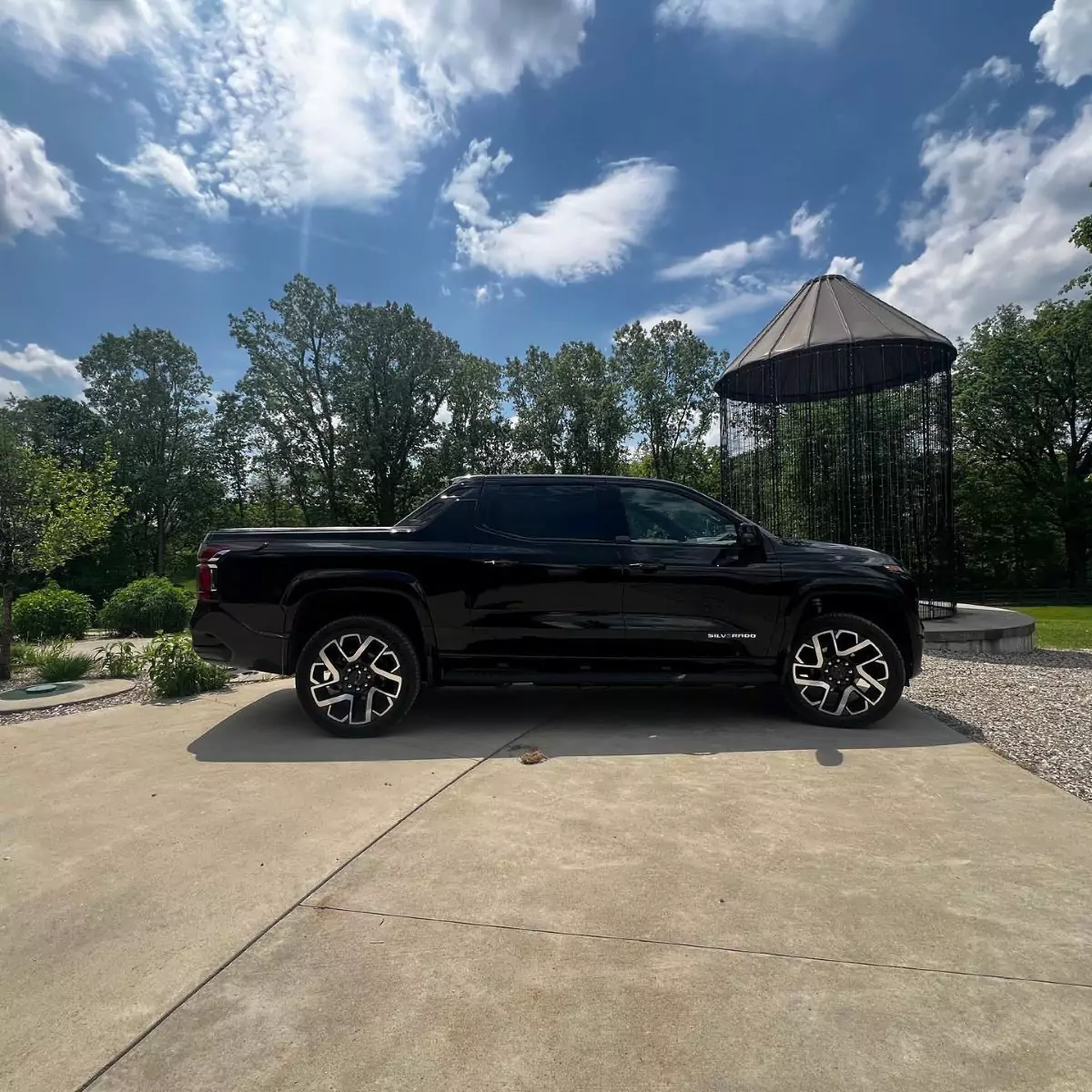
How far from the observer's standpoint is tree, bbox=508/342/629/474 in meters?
28.6

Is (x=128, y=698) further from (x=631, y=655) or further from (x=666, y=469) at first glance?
(x=666, y=469)

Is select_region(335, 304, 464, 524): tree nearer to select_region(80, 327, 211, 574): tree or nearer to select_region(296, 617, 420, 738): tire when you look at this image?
select_region(80, 327, 211, 574): tree

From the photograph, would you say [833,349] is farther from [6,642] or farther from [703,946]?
[6,642]

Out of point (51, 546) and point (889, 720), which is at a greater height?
point (51, 546)

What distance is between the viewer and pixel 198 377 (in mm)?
32281

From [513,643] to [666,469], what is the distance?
2612 centimetres

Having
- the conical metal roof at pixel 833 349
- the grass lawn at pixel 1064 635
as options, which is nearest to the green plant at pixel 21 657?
the conical metal roof at pixel 833 349

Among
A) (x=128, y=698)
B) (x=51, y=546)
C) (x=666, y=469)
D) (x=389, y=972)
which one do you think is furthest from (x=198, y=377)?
(x=389, y=972)

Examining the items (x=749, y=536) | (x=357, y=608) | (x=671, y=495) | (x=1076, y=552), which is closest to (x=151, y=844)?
(x=357, y=608)

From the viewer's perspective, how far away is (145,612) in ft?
31.7

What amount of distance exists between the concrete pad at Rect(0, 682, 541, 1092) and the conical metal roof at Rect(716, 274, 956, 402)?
7447mm

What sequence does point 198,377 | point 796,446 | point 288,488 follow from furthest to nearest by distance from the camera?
point 198,377
point 288,488
point 796,446

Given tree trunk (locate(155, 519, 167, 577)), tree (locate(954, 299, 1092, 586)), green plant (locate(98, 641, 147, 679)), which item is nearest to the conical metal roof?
green plant (locate(98, 641, 147, 679))

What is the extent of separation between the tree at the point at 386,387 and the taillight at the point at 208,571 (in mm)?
23437
